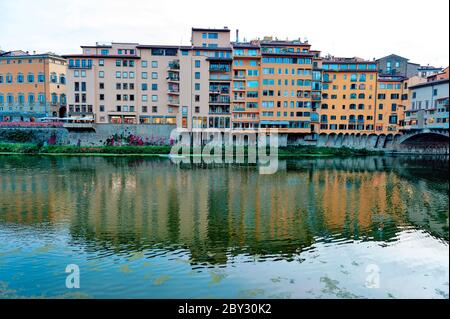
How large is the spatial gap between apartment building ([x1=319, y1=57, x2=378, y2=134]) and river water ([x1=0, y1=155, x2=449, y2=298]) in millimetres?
36831

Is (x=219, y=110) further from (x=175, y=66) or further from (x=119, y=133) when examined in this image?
(x=119, y=133)

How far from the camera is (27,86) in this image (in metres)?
78.1

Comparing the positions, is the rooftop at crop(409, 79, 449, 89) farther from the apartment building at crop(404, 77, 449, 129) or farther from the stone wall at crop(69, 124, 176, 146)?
the stone wall at crop(69, 124, 176, 146)

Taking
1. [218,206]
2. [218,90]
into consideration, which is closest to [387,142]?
[218,90]

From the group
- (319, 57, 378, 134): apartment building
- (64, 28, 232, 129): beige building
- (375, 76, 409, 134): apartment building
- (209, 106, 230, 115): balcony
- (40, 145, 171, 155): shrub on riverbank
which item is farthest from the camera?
(375, 76, 409, 134): apartment building

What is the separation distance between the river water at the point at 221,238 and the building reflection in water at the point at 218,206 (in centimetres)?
10

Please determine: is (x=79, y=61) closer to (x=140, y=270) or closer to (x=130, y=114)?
(x=130, y=114)

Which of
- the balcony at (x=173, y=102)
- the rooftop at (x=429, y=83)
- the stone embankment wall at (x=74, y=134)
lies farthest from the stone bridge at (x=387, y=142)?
the stone embankment wall at (x=74, y=134)

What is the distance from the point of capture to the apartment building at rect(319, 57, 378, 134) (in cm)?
7706

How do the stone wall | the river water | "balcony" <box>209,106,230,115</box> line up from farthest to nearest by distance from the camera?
"balcony" <box>209,106,230,115</box> < the stone wall < the river water

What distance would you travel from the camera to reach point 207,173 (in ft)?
156

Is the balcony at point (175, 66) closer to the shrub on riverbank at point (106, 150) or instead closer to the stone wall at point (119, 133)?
the stone wall at point (119, 133)

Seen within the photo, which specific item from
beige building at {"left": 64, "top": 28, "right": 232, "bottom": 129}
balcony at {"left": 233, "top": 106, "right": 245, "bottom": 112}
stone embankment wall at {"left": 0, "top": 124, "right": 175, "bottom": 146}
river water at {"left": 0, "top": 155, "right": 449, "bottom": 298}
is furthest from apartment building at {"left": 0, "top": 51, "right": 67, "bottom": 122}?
river water at {"left": 0, "top": 155, "right": 449, "bottom": 298}
